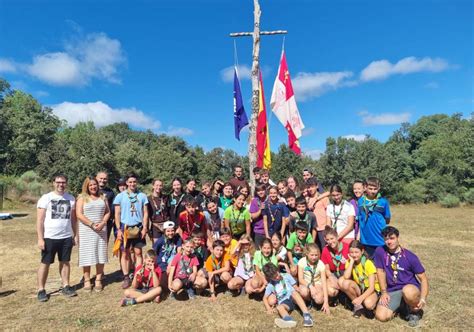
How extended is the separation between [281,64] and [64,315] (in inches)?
313

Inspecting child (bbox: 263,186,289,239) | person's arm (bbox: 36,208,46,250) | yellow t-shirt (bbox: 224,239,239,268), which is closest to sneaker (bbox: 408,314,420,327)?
child (bbox: 263,186,289,239)

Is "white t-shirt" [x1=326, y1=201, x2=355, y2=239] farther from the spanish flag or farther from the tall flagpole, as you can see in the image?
the spanish flag

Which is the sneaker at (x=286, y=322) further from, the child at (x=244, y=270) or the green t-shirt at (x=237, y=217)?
the green t-shirt at (x=237, y=217)

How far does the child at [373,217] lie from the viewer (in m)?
4.85

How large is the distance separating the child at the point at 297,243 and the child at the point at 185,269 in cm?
157

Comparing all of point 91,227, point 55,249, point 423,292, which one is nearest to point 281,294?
point 423,292

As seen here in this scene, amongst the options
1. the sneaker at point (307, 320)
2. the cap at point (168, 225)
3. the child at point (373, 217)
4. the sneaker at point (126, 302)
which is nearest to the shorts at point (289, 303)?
the sneaker at point (307, 320)

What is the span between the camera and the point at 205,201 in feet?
20.4

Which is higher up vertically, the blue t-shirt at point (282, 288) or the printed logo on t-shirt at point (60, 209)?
the printed logo on t-shirt at point (60, 209)

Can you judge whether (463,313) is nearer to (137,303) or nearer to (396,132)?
(137,303)

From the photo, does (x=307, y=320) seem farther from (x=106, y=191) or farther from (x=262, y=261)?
(x=106, y=191)

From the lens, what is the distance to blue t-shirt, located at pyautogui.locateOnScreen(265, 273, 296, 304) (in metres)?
4.46

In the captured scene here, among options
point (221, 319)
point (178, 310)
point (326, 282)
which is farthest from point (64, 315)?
point (326, 282)

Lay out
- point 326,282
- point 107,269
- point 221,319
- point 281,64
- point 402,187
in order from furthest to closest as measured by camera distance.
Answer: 1. point 402,187
2. point 281,64
3. point 107,269
4. point 326,282
5. point 221,319
